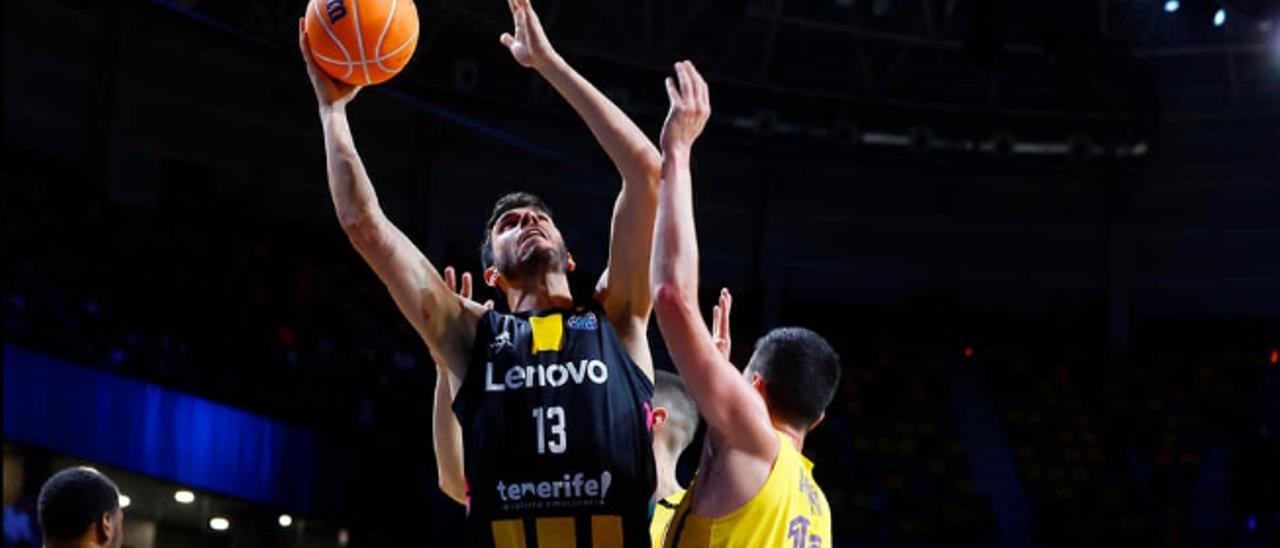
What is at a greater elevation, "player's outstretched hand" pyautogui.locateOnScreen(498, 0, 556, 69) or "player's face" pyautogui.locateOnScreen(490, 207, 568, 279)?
"player's outstretched hand" pyautogui.locateOnScreen(498, 0, 556, 69)

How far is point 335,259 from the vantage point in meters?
20.6

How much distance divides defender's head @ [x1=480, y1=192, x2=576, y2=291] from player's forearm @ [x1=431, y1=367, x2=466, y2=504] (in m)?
0.42

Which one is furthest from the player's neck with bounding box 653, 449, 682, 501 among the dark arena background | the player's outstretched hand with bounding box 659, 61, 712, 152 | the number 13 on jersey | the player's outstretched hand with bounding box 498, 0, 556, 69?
the dark arena background

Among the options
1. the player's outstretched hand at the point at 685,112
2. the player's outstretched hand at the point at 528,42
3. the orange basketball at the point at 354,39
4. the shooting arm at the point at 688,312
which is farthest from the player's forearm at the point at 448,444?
the player's outstretched hand at the point at 685,112

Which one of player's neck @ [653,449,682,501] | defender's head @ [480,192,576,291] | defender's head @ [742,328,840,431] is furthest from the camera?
player's neck @ [653,449,682,501]

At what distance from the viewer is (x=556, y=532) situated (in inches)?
154

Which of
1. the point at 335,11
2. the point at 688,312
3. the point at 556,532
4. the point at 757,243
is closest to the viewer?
the point at 688,312

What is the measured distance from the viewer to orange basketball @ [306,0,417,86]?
14.1 feet

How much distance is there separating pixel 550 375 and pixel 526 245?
39 centimetres

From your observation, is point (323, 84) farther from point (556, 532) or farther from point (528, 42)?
point (556, 532)

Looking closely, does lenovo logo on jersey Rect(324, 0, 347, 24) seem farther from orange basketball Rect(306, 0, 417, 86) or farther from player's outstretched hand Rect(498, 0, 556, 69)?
player's outstretched hand Rect(498, 0, 556, 69)

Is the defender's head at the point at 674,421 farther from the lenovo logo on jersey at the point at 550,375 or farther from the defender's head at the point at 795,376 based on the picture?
the defender's head at the point at 795,376

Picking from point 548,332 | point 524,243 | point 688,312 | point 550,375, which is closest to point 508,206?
point 524,243

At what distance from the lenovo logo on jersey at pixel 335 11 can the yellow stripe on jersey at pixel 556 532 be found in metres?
1.42
